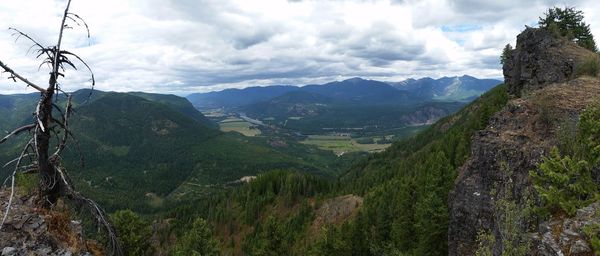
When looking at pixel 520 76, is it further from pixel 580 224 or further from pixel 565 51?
pixel 580 224

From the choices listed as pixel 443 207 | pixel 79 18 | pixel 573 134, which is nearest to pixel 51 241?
pixel 79 18

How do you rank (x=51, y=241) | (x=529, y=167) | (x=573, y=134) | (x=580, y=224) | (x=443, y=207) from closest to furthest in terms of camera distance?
1. (x=51, y=241)
2. (x=580, y=224)
3. (x=573, y=134)
4. (x=529, y=167)
5. (x=443, y=207)

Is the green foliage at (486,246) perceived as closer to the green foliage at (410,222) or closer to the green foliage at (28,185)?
the green foliage at (28,185)

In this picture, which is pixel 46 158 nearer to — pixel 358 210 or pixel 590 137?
pixel 590 137

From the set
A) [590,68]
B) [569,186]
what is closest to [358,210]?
[590,68]

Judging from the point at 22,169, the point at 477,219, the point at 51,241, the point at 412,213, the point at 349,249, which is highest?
the point at 22,169

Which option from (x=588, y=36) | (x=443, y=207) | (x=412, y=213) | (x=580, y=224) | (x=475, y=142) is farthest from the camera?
(x=588, y=36)

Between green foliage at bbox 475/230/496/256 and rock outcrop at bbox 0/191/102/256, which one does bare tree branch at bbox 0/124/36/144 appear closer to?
rock outcrop at bbox 0/191/102/256
